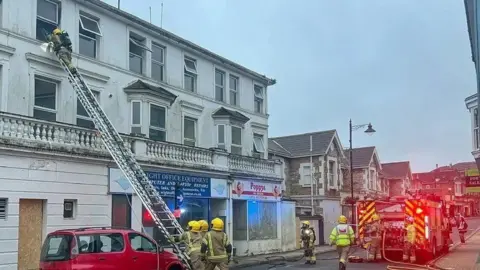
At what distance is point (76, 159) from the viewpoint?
16.0 metres

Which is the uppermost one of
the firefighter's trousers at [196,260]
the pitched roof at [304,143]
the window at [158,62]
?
the window at [158,62]

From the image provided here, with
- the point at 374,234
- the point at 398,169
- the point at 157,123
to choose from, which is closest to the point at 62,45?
the point at 157,123

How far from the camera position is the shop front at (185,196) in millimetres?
18984

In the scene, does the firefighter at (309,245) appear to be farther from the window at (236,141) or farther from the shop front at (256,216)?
the window at (236,141)

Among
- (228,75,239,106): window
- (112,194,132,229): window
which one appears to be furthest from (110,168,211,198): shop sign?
(228,75,239,106): window

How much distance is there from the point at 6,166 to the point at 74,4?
5.98m

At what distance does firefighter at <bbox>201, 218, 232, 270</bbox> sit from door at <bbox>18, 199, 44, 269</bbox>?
557cm

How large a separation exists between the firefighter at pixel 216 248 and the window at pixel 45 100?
670 cm

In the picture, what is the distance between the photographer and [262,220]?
25969mm

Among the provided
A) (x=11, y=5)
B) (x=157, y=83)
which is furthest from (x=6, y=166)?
(x=157, y=83)

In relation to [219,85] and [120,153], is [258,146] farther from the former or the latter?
[120,153]

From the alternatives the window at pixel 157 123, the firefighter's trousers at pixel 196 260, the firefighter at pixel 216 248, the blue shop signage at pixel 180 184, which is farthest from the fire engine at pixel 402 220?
the firefighter at pixel 216 248

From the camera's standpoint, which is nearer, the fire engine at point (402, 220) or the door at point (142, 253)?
the door at point (142, 253)

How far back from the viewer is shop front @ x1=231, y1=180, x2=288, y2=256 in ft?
79.9
